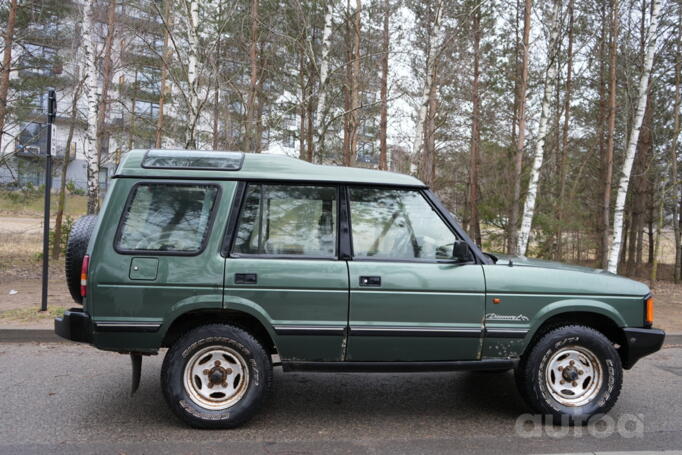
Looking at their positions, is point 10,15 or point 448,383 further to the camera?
point 10,15

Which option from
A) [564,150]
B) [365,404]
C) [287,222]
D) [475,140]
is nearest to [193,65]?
[287,222]

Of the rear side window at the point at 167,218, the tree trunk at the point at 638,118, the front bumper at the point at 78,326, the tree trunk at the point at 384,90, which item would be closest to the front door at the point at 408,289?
the rear side window at the point at 167,218

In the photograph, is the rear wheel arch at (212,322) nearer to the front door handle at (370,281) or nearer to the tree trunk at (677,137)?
the front door handle at (370,281)

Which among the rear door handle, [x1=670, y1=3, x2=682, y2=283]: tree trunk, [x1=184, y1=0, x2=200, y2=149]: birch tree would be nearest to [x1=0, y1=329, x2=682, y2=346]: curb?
the rear door handle

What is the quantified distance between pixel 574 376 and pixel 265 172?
2968 mm

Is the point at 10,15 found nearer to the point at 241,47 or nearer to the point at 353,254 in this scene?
the point at 241,47

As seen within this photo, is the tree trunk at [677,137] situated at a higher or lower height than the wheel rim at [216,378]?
higher

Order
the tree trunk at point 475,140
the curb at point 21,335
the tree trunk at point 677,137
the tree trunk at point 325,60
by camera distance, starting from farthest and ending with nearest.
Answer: the tree trunk at point 475,140 < the tree trunk at point 677,137 < the tree trunk at point 325,60 < the curb at point 21,335

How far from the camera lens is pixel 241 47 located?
17844mm

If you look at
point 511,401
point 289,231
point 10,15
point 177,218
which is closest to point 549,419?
point 511,401

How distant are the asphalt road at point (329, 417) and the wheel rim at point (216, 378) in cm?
24

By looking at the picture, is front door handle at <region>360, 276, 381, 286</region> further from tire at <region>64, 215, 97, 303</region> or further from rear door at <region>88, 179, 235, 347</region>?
tire at <region>64, 215, 97, 303</region>

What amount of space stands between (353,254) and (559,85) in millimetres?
17877

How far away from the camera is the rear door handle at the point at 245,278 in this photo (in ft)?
12.7
